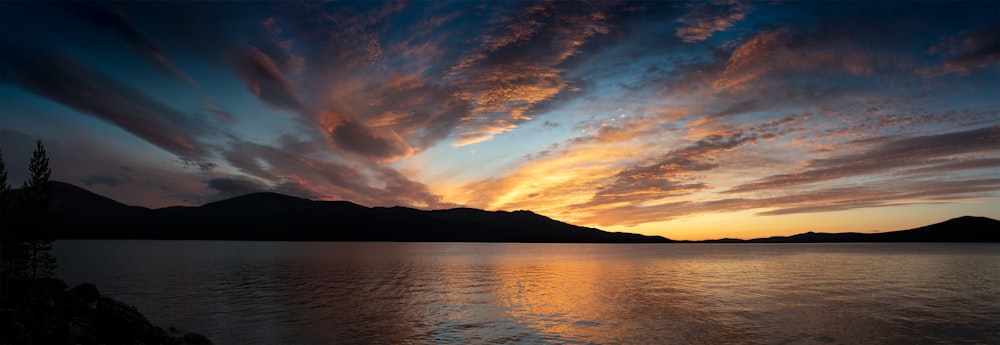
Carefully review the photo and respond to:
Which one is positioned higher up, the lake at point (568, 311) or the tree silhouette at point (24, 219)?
the tree silhouette at point (24, 219)

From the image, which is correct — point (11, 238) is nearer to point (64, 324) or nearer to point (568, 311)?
point (64, 324)

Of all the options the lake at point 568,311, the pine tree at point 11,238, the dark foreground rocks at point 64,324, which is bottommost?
the lake at point 568,311

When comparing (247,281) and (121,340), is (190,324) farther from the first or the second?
(247,281)

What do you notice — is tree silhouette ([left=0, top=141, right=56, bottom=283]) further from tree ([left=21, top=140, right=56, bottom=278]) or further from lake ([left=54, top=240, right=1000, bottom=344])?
lake ([left=54, top=240, right=1000, bottom=344])

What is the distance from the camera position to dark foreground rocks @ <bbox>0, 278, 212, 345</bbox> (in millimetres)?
25031

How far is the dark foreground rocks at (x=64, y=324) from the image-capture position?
82.1ft

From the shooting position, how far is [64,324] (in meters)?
27.7

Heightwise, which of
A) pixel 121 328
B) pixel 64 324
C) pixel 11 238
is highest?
pixel 11 238

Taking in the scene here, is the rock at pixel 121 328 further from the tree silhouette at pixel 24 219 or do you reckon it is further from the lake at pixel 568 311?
the tree silhouette at pixel 24 219

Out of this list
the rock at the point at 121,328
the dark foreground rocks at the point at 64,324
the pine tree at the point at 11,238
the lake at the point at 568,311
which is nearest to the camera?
the dark foreground rocks at the point at 64,324

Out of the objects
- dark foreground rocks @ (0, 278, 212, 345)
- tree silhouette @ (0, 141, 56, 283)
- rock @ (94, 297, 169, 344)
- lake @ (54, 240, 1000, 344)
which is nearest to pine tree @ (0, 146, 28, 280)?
tree silhouette @ (0, 141, 56, 283)

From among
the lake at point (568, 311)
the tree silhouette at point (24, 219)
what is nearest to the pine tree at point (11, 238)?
the tree silhouette at point (24, 219)

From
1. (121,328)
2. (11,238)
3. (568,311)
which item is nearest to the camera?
(121,328)

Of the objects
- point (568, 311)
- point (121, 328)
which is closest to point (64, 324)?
point (121, 328)
